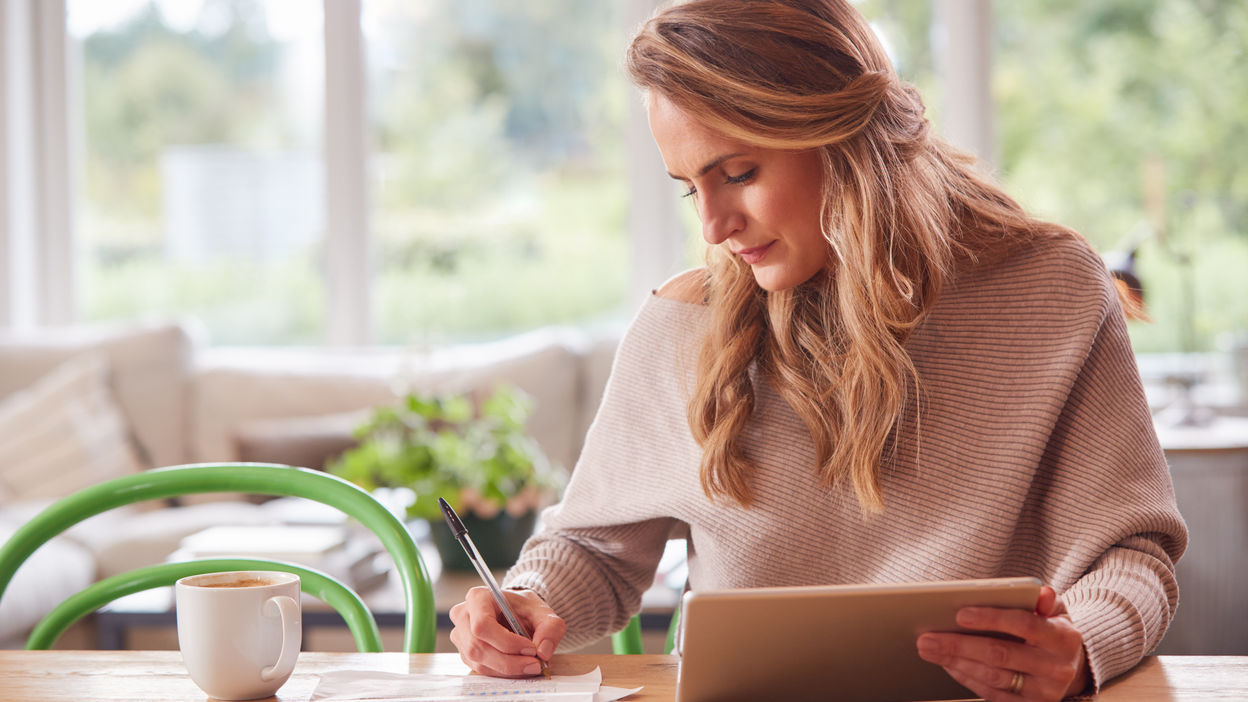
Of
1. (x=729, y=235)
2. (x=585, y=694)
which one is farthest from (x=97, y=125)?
(x=585, y=694)

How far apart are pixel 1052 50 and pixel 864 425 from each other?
9.07 ft

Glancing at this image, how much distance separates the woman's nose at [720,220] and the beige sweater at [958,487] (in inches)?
6.5

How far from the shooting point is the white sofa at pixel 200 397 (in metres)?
3.12

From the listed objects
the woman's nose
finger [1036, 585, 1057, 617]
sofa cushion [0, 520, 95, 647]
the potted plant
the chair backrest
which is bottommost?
A: sofa cushion [0, 520, 95, 647]

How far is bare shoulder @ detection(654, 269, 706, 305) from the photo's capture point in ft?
4.31

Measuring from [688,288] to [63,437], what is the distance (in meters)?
2.43

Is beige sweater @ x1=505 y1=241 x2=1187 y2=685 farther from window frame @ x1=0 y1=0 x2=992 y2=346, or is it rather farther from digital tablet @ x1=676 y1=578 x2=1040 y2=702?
window frame @ x1=0 y1=0 x2=992 y2=346

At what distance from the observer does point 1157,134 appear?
3.46 m

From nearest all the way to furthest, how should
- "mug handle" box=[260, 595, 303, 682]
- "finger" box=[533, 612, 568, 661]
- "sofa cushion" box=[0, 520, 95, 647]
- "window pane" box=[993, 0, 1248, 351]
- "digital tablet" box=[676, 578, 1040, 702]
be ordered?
1. "digital tablet" box=[676, 578, 1040, 702]
2. "mug handle" box=[260, 595, 303, 682]
3. "finger" box=[533, 612, 568, 661]
4. "sofa cushion" box=[0, 520, 95, 647]
5. "window pane" box=[993, 0, 1248, 351]

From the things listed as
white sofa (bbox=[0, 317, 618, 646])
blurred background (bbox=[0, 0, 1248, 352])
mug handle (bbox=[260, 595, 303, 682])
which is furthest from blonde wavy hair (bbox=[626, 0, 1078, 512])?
blurred background (bbox=[0, 0, 1248, 352])

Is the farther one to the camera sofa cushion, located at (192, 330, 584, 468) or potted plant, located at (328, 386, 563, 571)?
sofa cushion, located at (192, 330, 584, 468)

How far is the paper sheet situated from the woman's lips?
1.48 ft

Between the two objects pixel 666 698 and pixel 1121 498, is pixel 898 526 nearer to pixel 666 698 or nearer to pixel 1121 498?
pixel 1121 498

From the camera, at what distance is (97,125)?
12.7 ft
